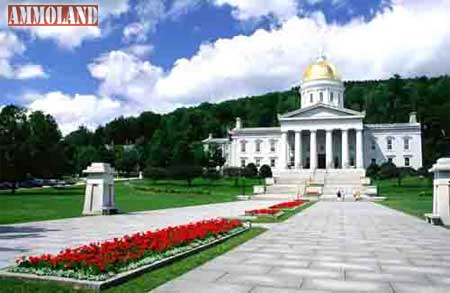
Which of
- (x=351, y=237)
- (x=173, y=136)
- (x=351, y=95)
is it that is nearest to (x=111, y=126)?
(x=173, y=136)

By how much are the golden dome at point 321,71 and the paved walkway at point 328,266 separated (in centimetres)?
7750

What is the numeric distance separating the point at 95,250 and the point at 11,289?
81.5 inches

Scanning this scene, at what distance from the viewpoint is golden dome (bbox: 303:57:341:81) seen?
296ft

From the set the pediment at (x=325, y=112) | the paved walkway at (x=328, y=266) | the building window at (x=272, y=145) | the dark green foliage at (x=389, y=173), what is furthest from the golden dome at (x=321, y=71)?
the paved walkway at (x=328, y=266)

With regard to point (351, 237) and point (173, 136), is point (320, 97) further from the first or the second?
point (351, 237)

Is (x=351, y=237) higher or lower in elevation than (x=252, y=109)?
lower

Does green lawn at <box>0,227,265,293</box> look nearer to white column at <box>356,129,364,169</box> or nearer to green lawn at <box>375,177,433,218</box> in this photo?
green lawn at <box>375,177,433,218</box>

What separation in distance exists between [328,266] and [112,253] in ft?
13.4

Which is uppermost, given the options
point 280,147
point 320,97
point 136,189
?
point 320,97

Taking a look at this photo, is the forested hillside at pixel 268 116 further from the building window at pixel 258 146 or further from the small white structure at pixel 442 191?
the small white structure at pixel 442 191

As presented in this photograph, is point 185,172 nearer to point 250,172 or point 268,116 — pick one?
point 250,172

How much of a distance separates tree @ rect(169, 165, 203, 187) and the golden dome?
2890 centimetres

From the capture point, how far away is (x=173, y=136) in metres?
110

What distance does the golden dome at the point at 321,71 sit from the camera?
90250mm
